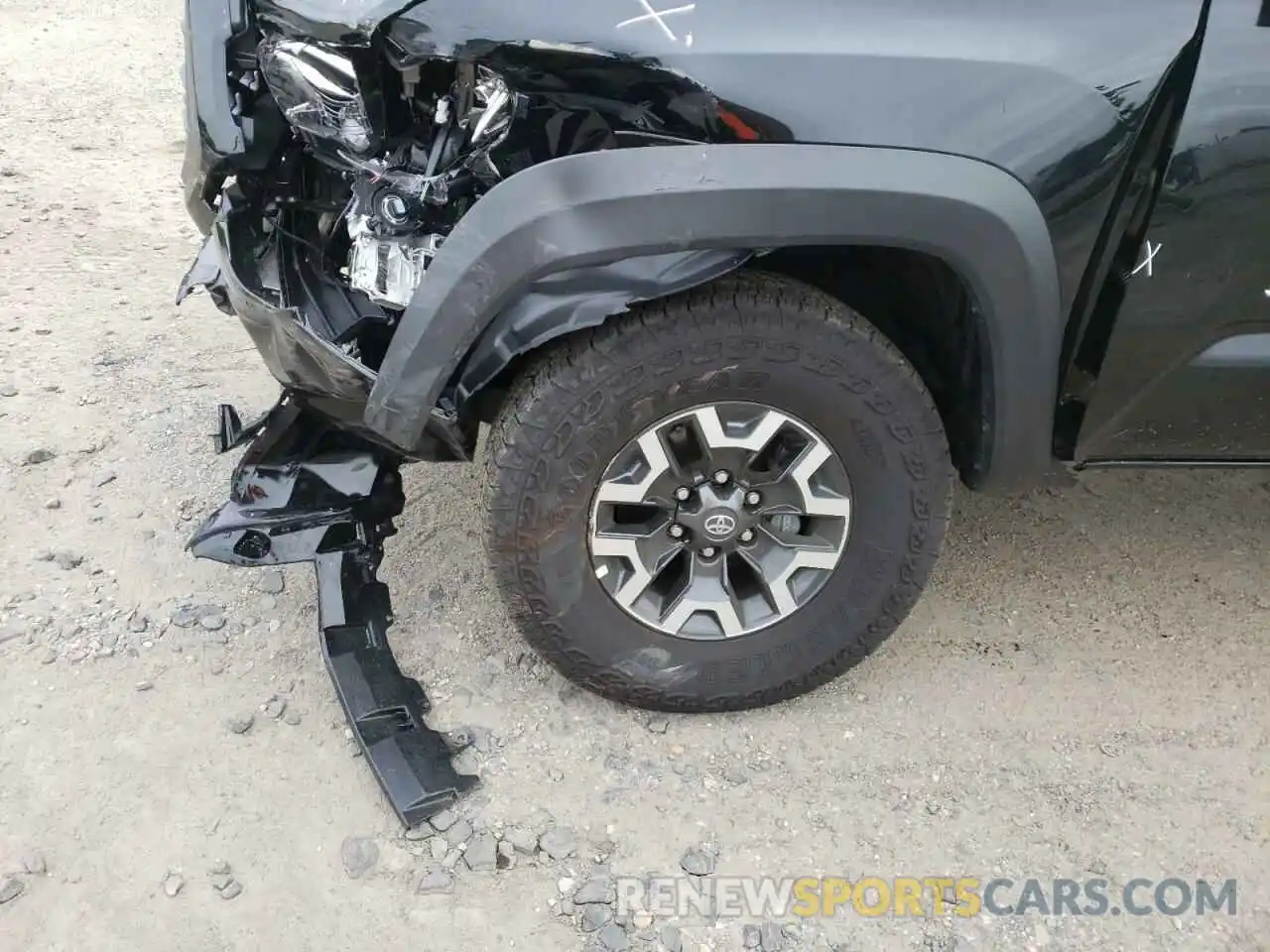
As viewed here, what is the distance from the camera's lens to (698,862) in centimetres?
214

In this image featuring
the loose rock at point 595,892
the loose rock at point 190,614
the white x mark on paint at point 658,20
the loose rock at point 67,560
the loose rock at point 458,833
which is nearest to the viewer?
the white x mark on paint at point 658,20

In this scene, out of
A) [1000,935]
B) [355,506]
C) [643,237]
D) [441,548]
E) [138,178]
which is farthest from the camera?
[138,178]

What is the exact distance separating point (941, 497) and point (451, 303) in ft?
3.87

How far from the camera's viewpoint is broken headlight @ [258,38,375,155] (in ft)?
6.71

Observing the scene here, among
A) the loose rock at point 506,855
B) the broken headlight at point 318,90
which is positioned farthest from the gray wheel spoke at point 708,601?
the broken headlight at point 318,90

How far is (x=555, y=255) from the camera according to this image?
1.87 meters

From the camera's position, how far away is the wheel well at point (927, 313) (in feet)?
6.91

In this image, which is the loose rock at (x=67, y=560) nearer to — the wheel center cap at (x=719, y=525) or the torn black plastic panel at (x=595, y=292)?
the torn black plastic panel at (x=595, y=292)

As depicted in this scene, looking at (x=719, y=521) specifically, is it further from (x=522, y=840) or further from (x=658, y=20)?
(x=658, y=20)


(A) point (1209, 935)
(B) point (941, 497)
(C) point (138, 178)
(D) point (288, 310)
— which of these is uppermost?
(D) point (288, 310)

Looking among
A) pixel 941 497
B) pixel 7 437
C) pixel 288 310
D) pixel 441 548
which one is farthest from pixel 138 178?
pixel 941 497

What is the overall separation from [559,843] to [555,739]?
0.97 feet

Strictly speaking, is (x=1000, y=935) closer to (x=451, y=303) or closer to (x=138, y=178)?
(x=451, y=303)

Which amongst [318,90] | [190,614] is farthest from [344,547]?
[318,90]
